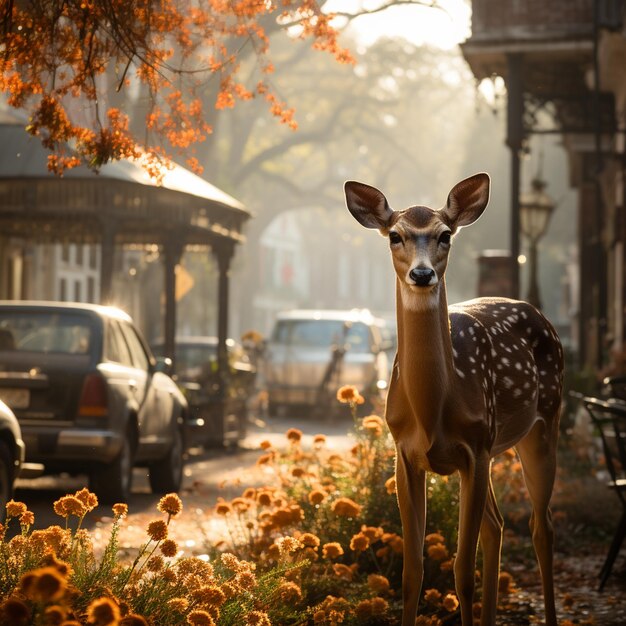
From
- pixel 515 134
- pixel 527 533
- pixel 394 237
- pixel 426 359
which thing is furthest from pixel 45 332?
pixel 394 237

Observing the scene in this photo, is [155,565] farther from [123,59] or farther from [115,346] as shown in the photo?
[115,346]

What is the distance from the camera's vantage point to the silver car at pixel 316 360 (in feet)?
96.9

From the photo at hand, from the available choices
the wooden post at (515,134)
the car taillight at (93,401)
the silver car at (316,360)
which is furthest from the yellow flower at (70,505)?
the silver car at (316,360)

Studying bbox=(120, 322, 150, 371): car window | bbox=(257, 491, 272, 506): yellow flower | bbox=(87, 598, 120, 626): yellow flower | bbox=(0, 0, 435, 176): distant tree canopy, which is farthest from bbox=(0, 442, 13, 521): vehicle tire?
bbox=(120, 322, 150, 371): car window

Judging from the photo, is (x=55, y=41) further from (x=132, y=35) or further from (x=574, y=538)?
(x=574, y=538)

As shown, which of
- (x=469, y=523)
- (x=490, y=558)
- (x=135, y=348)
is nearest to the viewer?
(x=469, y=523)

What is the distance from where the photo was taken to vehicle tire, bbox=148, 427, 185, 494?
14.5 meters

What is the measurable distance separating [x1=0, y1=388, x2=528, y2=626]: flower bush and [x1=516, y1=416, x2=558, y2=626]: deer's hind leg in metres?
0.51

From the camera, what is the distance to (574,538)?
11.1 metres

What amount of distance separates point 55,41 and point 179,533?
5254mm

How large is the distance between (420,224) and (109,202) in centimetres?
1259

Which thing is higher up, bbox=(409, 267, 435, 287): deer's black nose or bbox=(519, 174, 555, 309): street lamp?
bbox=(519, 174, 555, 309): street lamp

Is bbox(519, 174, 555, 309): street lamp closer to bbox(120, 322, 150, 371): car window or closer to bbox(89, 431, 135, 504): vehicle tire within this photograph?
bbox(120, 322, 150, 371): car window

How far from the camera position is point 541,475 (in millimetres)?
7754
